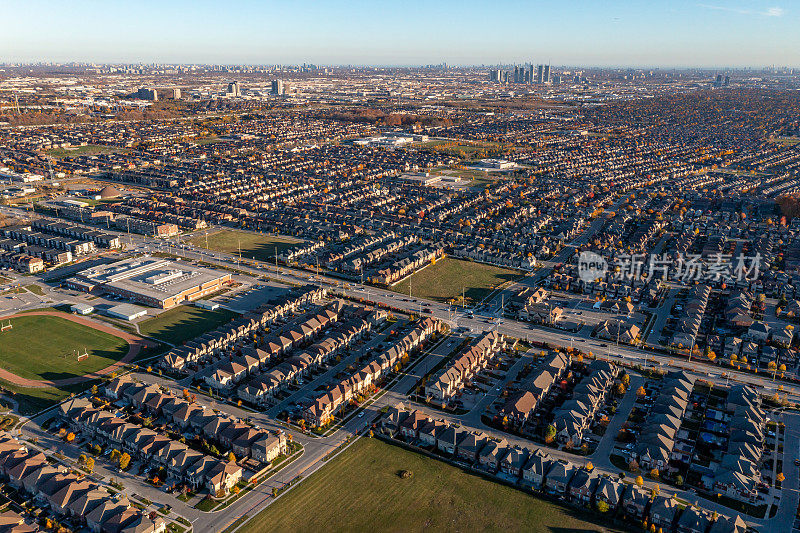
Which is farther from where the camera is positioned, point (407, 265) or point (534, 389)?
point (407, 265)

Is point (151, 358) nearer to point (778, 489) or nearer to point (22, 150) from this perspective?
point (778, 489)

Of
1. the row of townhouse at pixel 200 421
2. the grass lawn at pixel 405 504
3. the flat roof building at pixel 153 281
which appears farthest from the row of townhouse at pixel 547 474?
the flat roof building at pixel 153 281

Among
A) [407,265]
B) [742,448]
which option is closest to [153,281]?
[407,265]

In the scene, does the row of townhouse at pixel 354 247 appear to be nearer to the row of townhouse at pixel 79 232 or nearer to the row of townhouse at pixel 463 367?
the row of townhouse at pixel 463 367

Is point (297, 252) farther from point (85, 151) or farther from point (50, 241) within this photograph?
point (85, 151)

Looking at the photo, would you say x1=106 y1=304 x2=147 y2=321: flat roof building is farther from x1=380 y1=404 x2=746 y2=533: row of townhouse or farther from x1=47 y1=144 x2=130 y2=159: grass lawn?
x1=47 y1=144 x2=130 y2=159: grass lawn

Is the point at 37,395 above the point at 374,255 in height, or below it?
below

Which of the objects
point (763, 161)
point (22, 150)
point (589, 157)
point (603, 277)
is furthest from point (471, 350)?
point (22, 150)
